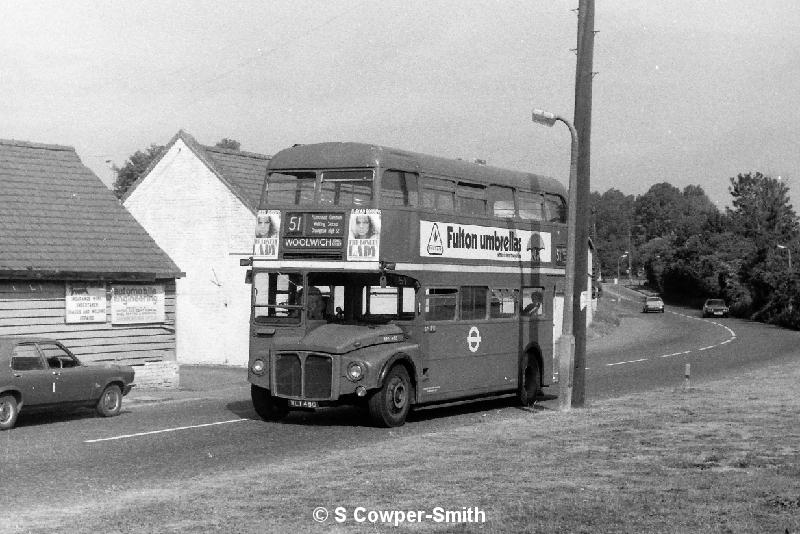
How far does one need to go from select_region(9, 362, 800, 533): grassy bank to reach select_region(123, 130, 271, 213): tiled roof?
66.2 ft

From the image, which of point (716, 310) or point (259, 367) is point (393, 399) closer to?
point (259, 367)

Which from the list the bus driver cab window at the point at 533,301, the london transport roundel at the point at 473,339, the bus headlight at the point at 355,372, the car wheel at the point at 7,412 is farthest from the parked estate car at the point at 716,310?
the car wheel at the point at 7,412

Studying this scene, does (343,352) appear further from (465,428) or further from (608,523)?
(608,523)

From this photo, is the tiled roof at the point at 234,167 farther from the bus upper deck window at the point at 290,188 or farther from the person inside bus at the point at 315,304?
the person inside bus at the point at 315,304

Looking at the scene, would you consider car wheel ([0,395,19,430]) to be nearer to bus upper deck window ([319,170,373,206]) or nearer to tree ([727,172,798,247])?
bus upper deck window ([319,170,373,206])

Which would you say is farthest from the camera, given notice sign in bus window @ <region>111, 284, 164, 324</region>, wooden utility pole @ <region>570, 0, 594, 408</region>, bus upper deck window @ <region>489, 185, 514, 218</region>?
notice sign in bus window @ <region>111, 284, 164, 324</region>

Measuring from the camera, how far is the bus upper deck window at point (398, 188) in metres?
18.8

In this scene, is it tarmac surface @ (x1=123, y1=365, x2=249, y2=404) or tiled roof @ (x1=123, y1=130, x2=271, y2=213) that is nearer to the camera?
tarmac surface @ (x1=123, y1=365, x2=249, y2=404)

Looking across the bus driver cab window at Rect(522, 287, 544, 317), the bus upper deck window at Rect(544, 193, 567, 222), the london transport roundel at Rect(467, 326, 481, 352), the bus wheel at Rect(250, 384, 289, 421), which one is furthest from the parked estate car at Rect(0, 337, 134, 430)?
the bus upper deck window at Rect(544, 193, 567, 222)

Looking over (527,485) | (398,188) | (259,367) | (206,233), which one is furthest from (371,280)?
(206,233)

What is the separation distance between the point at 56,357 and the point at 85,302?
6.12m

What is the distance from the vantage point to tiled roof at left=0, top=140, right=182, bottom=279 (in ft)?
82.7

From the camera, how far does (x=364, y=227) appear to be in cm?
1858

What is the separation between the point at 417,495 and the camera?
10984 mm
